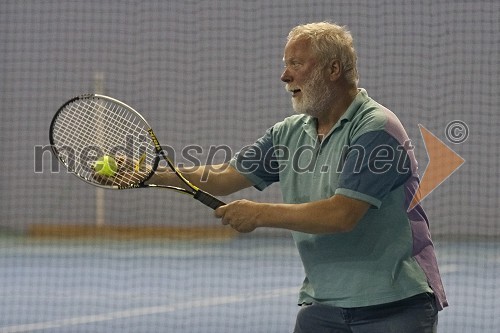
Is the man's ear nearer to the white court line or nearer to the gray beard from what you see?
the gray beard

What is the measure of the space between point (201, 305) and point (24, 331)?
1.45m

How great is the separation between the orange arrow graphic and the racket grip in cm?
724

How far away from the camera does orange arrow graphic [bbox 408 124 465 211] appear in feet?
32.6

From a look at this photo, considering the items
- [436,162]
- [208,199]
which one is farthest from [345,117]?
[436,162]

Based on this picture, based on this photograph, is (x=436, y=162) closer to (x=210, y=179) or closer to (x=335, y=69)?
(x=210, y=179)

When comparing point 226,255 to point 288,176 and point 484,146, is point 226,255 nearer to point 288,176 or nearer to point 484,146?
point 484,146

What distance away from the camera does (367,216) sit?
2652 mm

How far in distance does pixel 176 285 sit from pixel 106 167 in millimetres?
4987

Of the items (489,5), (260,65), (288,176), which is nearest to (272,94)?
(260,65)

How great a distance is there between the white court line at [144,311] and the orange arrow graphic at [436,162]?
112 inches

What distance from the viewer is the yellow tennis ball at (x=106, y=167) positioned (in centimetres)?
303

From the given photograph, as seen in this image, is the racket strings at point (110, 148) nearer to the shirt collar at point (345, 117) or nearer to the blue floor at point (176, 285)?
the shirt collar at point (345, 117)

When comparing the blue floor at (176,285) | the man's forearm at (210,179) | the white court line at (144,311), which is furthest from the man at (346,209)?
the white court line at (144,311)

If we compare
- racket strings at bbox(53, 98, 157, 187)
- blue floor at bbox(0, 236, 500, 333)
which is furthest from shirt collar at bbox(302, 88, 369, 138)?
blue floor at bbox(0, 236, 500, 333)
